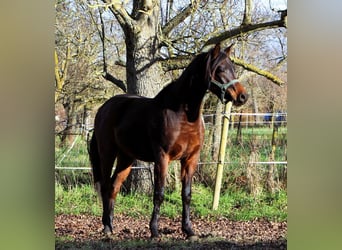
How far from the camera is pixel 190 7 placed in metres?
4.04

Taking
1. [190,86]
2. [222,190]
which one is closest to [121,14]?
[190,86]

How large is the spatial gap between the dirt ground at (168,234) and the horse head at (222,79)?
96 cm

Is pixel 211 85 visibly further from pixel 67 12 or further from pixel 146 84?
pixel 67 12

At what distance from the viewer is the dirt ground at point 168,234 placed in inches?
153

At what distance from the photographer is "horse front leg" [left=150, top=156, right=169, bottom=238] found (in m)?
3.83

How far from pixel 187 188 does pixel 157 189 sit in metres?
0.23

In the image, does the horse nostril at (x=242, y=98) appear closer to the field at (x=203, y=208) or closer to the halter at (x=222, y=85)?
the halter at (x=222, y=85)

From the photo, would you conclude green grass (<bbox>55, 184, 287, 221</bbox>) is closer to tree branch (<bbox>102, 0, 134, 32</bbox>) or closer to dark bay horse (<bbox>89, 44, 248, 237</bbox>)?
dark bay horse (<bbox>89, 44, 248, 237</bbox>)

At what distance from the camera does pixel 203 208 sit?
399 centimetres

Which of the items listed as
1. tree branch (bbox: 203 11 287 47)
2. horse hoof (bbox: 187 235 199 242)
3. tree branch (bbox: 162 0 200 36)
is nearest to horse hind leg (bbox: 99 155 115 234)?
horse hoof (bbox: 187 235 199 242)
